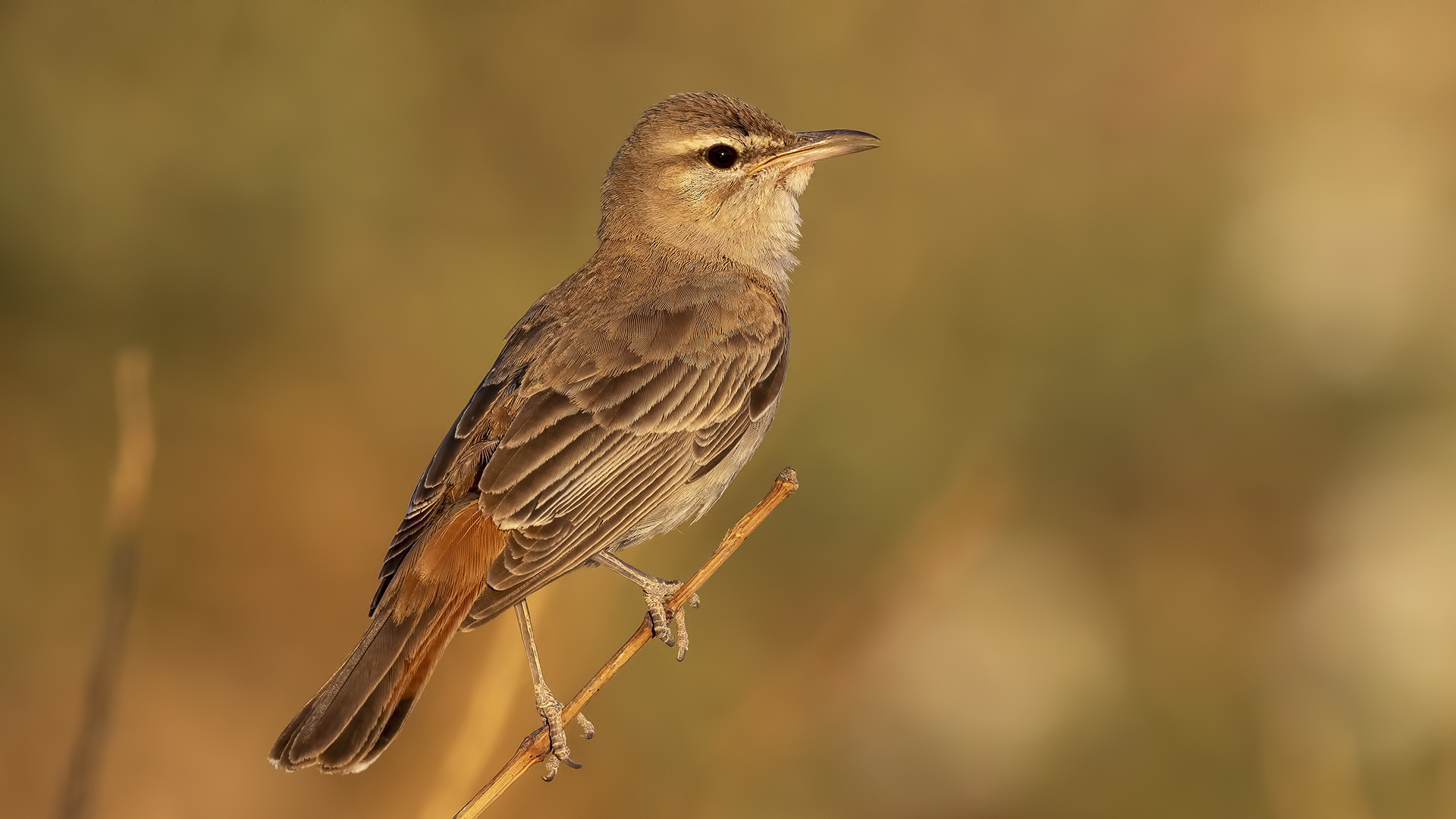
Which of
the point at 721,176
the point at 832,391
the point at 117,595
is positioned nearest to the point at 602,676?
the point at 117,595

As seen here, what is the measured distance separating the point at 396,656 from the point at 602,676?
0.78 m

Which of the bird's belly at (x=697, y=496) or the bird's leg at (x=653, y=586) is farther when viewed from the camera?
the bird's belly at (x=697, y=496)

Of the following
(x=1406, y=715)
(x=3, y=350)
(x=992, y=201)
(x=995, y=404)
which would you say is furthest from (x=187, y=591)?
(x=1406, y=715)

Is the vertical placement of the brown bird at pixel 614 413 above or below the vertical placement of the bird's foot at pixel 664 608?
above

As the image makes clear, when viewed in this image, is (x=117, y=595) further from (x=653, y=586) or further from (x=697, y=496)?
(x=697, y=496)

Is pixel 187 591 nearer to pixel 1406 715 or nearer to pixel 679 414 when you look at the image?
pixel 679 414

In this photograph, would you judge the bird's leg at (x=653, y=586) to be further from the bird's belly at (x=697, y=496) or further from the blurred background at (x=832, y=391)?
the blurred background at (x=832, y=391)

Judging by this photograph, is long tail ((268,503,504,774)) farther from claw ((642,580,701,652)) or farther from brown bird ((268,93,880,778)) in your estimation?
claw ((642,580,701,652))

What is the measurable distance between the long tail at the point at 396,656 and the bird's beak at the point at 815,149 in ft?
6.56

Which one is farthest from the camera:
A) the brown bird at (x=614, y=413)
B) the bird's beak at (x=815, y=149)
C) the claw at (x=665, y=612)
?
the bird's beak at (x=815, y=149)

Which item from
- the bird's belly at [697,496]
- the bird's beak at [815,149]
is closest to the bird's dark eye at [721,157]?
the bird's beak at [815,149]

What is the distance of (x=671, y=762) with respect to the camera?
6070 millimetres

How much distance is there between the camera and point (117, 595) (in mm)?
2213

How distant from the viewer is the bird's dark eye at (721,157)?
5.05 meters
